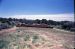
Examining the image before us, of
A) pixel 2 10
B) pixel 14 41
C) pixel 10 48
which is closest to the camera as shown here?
pixel 10 48

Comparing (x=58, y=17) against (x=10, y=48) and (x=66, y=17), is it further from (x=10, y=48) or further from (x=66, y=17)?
(x=10, y=48)

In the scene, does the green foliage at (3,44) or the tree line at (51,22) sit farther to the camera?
the tree line at (51,22)

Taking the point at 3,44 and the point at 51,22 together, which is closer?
the point at 3,44

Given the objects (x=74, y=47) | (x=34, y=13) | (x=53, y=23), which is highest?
(x=34, y=13)

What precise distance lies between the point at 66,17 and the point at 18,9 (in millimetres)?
2520

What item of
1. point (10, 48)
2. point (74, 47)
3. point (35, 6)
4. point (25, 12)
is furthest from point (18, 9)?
point (74, 47)

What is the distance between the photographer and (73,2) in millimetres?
6164

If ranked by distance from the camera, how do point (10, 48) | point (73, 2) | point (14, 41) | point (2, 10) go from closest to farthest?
point (10, 48)
point (14, 41)
point (73, 2)
point (2, 10)

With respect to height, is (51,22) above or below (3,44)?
above

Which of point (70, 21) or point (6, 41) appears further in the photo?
point (70, 21)

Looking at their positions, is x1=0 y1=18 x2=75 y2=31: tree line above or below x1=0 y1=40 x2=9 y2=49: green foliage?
above

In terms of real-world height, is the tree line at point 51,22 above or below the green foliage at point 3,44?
above

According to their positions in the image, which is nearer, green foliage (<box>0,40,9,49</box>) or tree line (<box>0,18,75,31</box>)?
green foliage (<box>0,40,9,49</box>)

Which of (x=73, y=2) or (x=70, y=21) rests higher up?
(x=73, y=2)
